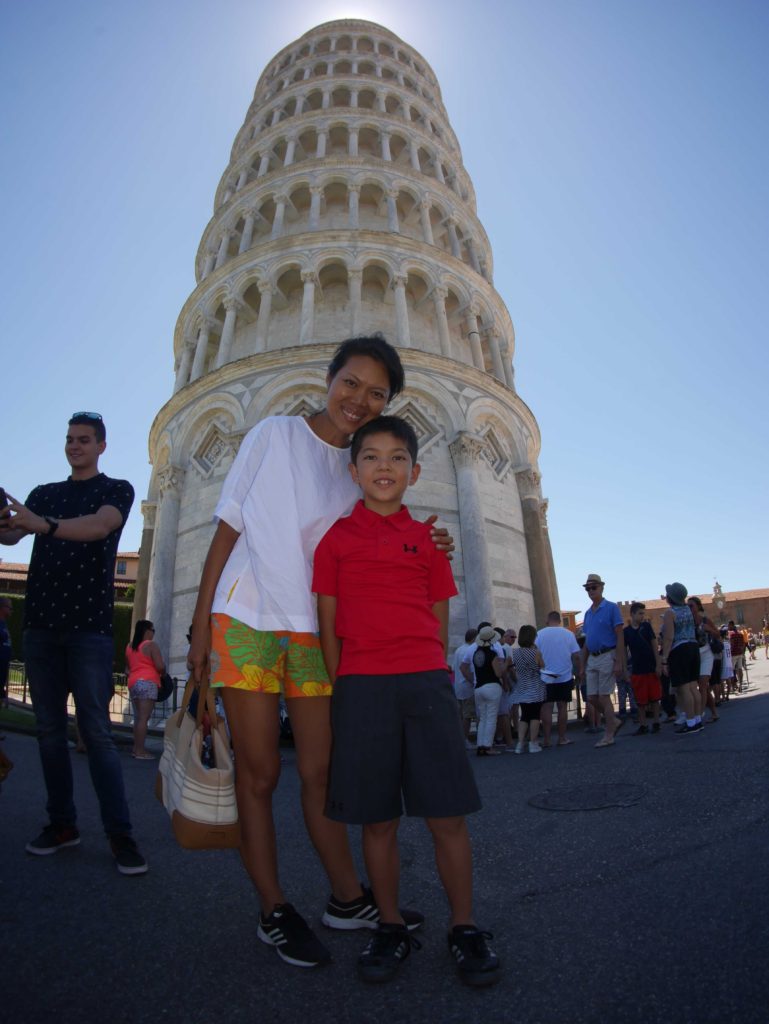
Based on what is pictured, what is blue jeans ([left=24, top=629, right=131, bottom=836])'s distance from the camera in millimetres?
3270

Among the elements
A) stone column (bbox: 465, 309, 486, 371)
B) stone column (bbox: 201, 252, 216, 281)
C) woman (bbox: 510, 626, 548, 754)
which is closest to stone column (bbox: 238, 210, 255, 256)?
stone column (bbox: 201, 252, 216, 281)

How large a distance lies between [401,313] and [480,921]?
675 inches

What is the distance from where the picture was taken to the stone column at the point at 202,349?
18609 mm

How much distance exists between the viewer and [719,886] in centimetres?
241

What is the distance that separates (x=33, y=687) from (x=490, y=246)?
25510 millimetres

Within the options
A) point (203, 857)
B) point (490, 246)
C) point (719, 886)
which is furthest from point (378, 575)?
point (490, 246)

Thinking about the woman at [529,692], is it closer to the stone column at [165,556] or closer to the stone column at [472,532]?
the stone column at [472,532]

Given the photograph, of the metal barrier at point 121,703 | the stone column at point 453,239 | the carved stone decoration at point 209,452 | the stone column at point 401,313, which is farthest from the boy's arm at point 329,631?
the stone column at point 453,239

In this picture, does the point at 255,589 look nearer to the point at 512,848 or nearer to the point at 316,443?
the point at 316,443

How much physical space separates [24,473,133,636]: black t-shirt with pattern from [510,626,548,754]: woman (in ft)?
21.5

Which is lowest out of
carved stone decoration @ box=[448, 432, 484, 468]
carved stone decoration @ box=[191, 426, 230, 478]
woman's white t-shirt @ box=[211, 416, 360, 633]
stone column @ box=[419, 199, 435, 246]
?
woman's white t-shirt @ box=[211, 416, 360, 633]

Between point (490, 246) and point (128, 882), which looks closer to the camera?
point (128, 882)

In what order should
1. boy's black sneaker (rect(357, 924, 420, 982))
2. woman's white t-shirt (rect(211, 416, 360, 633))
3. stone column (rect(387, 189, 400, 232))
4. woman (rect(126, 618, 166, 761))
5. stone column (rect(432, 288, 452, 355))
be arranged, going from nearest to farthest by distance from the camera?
boy's black sneaker (rect(357, 924, 420, 982)) → woman's white t-shirt (rect(211, 416, 360, 633)) → woman (rect(126, 618, 166, 761)) → stone column (rect(432, 288, 452, 355)) → stone column (rect(387, 189, 400, 232))

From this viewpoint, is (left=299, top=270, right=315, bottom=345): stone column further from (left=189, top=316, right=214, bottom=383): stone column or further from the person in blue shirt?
the person in blue shirt
